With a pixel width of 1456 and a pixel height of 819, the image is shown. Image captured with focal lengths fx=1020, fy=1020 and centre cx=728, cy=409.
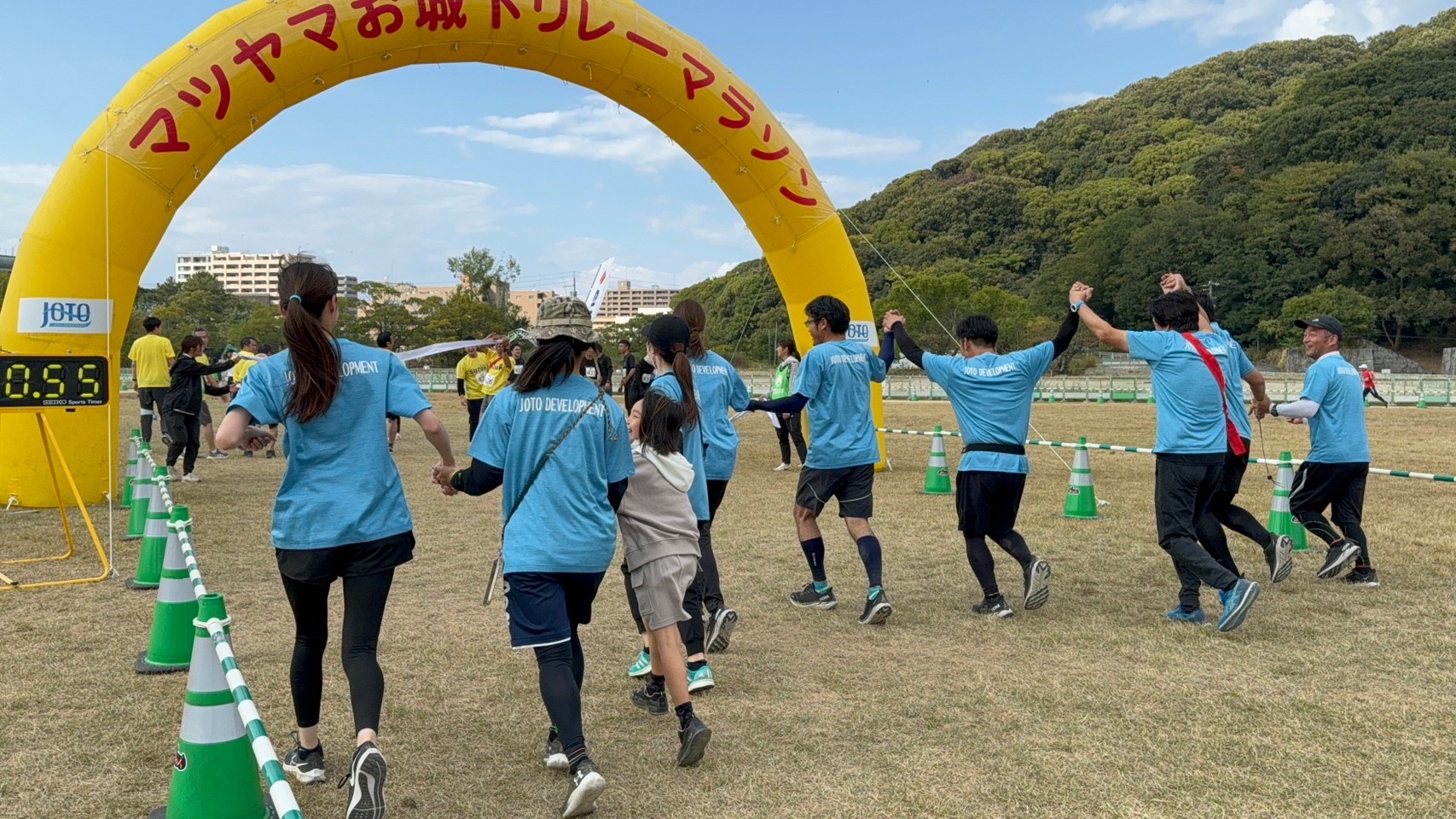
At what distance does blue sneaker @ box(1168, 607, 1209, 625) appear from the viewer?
573cm

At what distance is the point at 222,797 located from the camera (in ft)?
9.96

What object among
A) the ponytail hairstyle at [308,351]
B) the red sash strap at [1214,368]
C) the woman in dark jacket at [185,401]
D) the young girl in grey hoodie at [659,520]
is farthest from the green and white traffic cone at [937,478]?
the ponytail hairstyle at [308,351]

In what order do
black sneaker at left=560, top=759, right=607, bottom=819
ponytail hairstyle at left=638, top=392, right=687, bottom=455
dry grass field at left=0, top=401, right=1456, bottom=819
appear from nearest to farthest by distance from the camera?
1. black sneaker at left=560, top=759, right=607, bottom=819
2. dry grass field at left=0, top=401, right=1456, bottom=819
3. ponytail hairstyle at left=638, top=392, right=687, bottom=455

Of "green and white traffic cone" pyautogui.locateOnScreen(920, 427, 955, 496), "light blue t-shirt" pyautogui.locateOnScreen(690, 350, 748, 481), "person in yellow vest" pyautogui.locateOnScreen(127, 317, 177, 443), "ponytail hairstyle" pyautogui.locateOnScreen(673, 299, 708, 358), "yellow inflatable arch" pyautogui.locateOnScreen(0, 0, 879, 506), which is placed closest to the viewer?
"ponytail hairstyle" pyautogui.locateOnScreen(673, 299, 708, 358)

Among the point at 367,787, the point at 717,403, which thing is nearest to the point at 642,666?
the point at 717,403

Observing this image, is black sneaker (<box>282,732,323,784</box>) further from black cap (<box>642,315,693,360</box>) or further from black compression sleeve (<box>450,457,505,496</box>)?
black cap (<box>642,315,693,360</box>)

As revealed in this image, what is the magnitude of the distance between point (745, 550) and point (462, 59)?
636cm

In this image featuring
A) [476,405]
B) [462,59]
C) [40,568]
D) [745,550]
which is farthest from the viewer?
[476,405]

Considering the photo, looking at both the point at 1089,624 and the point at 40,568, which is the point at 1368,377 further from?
the point at 40,568

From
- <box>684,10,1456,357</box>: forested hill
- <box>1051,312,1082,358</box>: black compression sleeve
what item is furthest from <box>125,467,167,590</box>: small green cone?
<box>684,10,1456,357</box>: forested hill

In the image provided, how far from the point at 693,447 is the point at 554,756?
1.41 meters

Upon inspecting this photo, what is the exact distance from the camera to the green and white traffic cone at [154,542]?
6527 mm

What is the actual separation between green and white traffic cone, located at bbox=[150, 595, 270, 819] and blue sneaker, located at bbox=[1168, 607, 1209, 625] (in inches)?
191

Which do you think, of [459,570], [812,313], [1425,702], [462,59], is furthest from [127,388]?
[1425,702]
